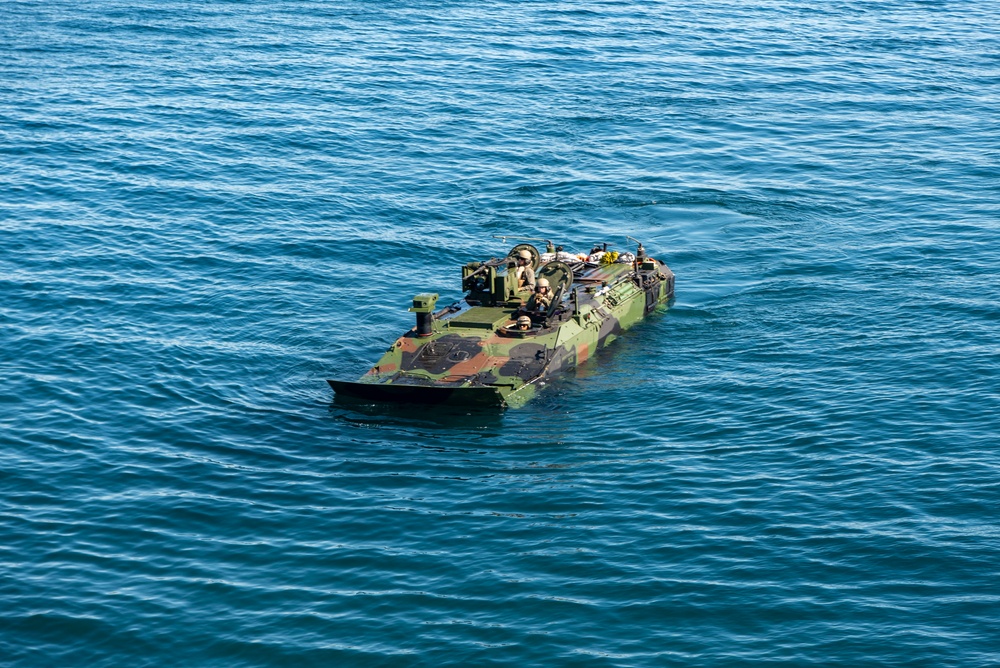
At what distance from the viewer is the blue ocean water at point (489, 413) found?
2906cm

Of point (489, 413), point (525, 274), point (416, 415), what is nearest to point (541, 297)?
point (525, 274)

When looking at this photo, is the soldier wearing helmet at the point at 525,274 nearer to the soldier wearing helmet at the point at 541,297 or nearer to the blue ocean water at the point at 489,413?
the soldier wearing helmet at the point at 541,297

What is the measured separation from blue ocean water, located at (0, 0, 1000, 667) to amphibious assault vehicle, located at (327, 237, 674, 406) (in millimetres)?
865

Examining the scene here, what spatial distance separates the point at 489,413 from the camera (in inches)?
1542

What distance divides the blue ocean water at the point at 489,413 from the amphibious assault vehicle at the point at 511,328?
865 mm

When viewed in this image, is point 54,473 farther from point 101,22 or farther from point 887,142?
point 101,22

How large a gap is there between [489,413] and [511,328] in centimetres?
432

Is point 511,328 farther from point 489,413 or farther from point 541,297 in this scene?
point 489,413

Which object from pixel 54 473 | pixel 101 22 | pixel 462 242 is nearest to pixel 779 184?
pixel 462 242

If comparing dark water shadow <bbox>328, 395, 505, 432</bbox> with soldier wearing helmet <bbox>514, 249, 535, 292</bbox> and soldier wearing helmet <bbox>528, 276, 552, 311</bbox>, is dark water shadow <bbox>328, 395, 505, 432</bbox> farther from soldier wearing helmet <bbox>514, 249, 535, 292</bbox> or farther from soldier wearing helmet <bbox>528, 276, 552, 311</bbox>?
soldier wearing helmet <bbox>514, 249, 535, 292</bbox>

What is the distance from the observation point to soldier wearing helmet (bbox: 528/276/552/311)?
43406 mm

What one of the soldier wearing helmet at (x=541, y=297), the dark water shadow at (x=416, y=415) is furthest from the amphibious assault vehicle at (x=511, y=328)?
the dark water shadow at (x=416, y=415)

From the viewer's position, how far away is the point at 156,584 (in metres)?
30.3

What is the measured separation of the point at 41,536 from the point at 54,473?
11.8 ft
